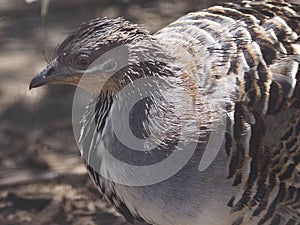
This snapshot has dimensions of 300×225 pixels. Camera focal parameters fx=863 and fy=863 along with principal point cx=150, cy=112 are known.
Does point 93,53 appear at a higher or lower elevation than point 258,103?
higher

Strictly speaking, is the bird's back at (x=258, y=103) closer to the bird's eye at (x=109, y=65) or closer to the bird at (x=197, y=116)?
the bird at (x=197, y=116)

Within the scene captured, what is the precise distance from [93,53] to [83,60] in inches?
2.1

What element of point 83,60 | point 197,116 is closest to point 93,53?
point 83,60

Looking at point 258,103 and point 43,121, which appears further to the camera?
point 43,121

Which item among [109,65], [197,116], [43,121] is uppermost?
[109,65]

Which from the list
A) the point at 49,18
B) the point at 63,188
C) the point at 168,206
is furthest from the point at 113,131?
the point at 49,18

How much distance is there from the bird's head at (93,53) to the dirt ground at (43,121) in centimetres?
111

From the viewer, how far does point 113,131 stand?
12.4 feet

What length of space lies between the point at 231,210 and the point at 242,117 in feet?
1.35

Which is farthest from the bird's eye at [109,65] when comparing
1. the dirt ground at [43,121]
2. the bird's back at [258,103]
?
the dirt ground at [43,121]

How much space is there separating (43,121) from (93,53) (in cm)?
175

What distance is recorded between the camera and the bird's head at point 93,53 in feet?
12.0

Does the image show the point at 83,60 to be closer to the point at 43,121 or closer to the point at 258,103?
the point at 258,103

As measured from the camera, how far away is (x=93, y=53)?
3660mm
